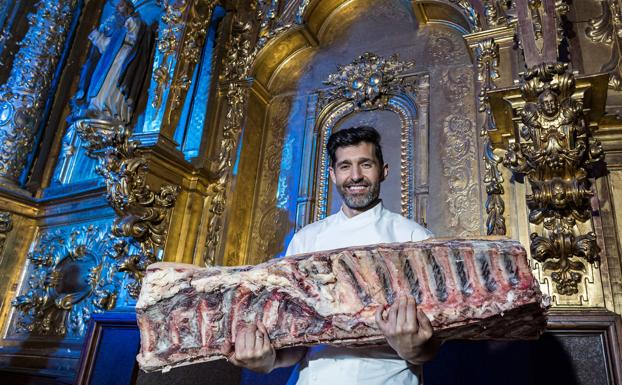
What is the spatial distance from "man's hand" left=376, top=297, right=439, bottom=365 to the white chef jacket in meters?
0.15

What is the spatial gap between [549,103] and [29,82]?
14.8ft

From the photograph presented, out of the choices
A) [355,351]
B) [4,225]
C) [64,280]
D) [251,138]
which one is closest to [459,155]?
[251,138]

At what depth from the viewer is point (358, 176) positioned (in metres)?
1.65

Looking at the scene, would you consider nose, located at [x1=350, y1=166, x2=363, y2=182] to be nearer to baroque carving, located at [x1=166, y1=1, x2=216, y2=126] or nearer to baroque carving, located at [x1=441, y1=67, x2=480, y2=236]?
baroque carving, located at [x1=441, y1=67, x2=480, y2=236]

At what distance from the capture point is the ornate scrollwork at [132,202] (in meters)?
3.26

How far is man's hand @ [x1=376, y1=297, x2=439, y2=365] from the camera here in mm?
1162

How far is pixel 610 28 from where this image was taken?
2973 mm

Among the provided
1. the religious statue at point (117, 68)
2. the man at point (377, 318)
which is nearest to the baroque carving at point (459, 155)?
the man at point (377, 318)

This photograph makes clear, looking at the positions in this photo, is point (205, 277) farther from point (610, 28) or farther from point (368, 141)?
point (610, 28)

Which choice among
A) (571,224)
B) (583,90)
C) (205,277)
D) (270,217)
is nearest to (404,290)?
(205,277)

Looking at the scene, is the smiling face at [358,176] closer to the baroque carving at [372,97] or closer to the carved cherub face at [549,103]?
the carved cherub face at [549,103]

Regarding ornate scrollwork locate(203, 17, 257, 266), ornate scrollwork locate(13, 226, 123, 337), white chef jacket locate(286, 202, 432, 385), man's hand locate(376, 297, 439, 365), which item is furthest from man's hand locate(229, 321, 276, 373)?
ornate scrollwork locate(13, 226, 123, 337)

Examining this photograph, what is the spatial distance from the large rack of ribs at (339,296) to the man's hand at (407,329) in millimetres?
42

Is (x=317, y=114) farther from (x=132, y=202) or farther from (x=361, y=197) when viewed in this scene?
(x=361, y=197)
